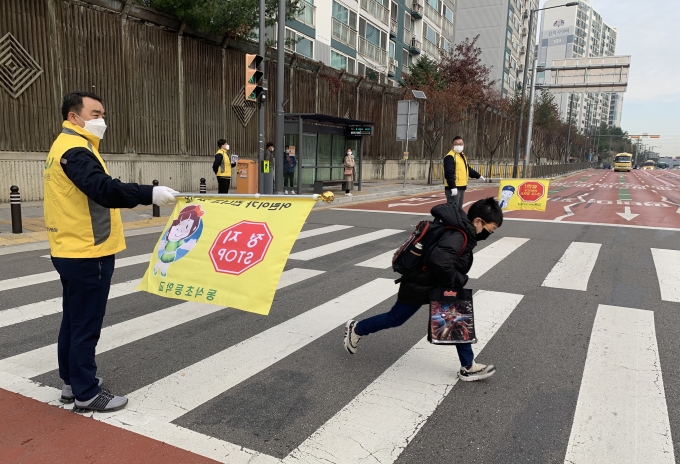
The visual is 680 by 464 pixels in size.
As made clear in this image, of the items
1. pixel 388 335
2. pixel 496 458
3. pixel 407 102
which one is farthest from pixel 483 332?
pixel 407 102

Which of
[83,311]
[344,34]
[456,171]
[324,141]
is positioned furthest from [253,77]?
[344,34]

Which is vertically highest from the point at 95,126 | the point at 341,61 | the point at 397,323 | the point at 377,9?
the point at 377,9

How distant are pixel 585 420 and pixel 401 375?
4.28 ft

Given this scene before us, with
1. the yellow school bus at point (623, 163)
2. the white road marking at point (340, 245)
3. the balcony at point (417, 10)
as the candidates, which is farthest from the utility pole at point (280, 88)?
the yellow school bus at point (623, 163)

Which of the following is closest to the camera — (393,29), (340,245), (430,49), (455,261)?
(455,261)

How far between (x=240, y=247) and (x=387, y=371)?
156 centimetres

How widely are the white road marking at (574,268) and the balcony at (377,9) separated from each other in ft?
95.8

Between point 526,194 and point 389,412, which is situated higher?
point 526,194

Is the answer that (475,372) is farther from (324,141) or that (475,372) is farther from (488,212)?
(324,141)

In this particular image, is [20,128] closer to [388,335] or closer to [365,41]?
[388,335]

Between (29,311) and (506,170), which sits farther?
(506,170)

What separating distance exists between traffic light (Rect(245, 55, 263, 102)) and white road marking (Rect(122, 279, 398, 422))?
367 inches

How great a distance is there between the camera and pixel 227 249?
11.4ft

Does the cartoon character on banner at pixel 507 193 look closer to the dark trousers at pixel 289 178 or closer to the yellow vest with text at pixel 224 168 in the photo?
the yellow vest with text at pixel 224 168
